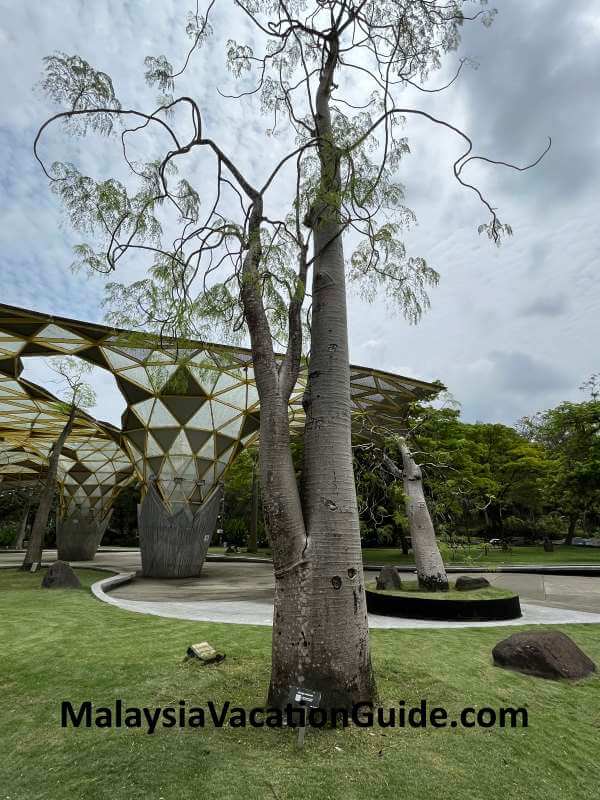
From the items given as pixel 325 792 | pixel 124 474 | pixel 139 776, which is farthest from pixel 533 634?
pixel 124 474

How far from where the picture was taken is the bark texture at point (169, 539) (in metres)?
17.7

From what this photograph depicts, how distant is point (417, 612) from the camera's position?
9.20m

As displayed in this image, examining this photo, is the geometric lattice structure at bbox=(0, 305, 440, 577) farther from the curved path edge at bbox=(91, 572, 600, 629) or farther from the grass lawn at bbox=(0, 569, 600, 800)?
the grass lawn at bbox=(0, 569, 600, 800)

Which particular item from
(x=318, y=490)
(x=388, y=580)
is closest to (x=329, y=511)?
(x=318, y=490)

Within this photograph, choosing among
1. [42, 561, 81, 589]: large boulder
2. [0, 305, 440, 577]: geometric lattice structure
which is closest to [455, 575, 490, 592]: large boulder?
[0, 305, 440, 577]: geometric lattice structure

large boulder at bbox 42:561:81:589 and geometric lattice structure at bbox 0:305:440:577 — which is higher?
geometric lattice structure at bbox 0:305:440:577

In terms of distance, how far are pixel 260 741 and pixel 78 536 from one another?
2852cm

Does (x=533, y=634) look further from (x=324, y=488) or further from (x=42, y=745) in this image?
(x=42, y=745)

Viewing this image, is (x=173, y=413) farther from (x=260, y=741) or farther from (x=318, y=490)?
(x=260, y=741)

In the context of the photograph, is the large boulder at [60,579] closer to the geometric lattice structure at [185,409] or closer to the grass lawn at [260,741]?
the geometric lattice structure at [185,409]

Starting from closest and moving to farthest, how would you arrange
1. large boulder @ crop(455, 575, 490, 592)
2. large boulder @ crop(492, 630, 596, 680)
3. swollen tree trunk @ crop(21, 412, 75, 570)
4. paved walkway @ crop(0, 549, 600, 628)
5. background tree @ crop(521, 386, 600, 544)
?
large boulder @ crop(492, 630, 596, 680) < paved walkway @ crop(0, 549, 600, 628) < large boulder @ crop(455, 575, 490, 592) < swollen tree trunk @ crop(21, 412, 75, 570) < background tree @ crop(521, 386, 600, 544)

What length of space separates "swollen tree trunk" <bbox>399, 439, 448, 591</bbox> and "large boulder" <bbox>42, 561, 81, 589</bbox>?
28.8 feet

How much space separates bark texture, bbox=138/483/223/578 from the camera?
17734 millimetres

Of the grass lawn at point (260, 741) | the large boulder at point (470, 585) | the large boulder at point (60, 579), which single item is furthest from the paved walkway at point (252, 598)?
the grass lawn at point (260, 741)
